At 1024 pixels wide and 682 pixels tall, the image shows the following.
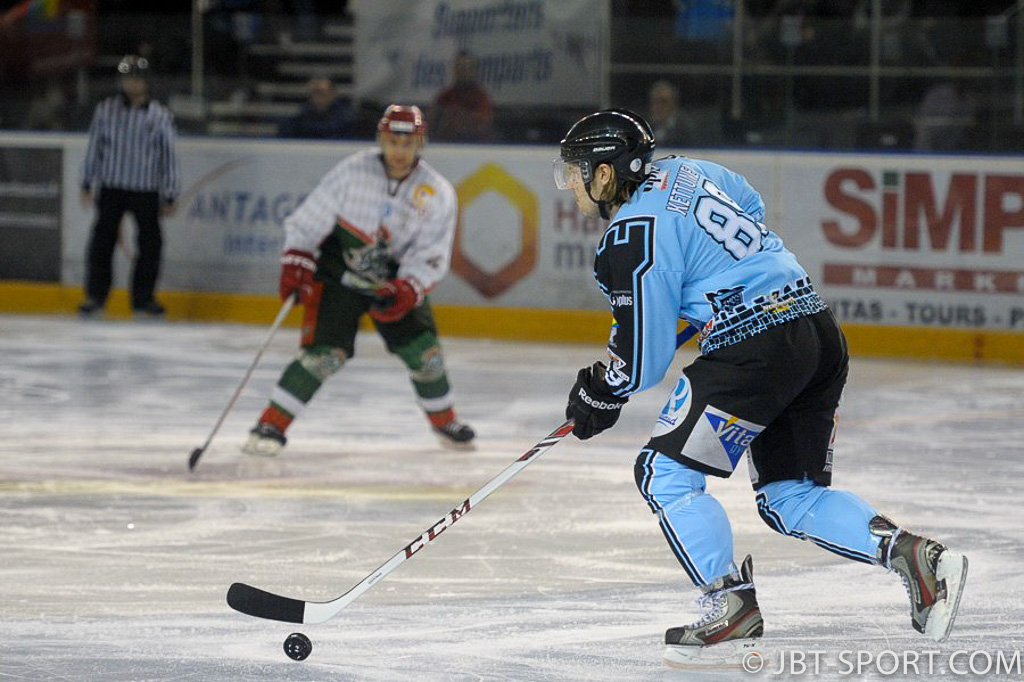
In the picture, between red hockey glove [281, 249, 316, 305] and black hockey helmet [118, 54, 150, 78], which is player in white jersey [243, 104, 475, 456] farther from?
black hockey helmet [118, 54, 150, 78]

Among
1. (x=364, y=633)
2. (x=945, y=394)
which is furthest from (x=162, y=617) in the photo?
(x=945, y=394)

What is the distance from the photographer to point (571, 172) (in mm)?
3662

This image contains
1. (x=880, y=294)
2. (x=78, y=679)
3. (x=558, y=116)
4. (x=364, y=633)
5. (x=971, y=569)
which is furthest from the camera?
(x=558, y=116)

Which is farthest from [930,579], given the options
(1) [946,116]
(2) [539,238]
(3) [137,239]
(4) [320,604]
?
(3) [137,239]

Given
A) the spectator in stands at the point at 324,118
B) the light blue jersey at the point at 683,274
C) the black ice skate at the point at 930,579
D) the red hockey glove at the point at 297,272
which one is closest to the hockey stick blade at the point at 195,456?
the red hockey glove at the point at 297,272

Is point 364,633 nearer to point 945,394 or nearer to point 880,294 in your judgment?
point 945,394

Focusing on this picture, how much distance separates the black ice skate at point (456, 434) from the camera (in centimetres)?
654

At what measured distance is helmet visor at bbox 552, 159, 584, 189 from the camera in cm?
364

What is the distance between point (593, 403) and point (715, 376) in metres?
0.24

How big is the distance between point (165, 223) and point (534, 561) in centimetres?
654

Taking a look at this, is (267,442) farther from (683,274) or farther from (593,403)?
(683,274)

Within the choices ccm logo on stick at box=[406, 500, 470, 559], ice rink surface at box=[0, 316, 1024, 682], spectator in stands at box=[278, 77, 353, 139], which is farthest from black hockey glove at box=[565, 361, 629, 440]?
spectator in stands at box=[278, 77, 353, 139]

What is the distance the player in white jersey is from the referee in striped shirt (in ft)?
13.9

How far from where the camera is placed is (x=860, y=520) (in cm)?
358
